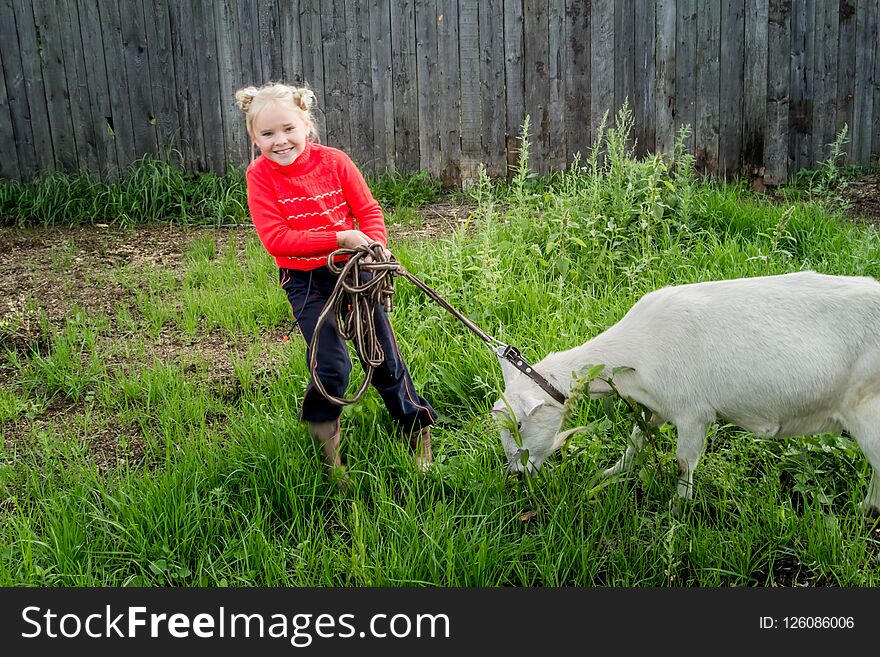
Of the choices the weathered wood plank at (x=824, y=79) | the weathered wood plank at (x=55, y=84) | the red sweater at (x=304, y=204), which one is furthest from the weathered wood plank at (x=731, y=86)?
the weathered wood plank at (x=55, y=84)

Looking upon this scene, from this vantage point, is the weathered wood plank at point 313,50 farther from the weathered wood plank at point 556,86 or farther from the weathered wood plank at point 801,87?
the weathered wood plank at point 801,87

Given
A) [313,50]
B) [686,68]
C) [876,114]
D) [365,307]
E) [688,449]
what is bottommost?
[688,449]

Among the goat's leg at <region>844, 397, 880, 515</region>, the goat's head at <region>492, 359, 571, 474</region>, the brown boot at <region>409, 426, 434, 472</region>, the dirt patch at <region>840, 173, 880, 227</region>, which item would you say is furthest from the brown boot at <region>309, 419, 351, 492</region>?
the dirt patch at <region>840, 173, 880, 227</region>

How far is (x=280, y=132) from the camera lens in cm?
333

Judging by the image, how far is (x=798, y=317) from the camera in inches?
115

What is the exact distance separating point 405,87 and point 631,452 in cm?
584

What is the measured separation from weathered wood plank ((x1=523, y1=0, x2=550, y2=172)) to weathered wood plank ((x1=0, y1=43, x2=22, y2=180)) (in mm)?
5200

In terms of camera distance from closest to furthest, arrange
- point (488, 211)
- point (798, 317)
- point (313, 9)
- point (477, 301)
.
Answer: point (798, 317), point (477, 301), point (488, 211), point (313, 9)

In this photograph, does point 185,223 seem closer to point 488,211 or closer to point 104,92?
point 104,92

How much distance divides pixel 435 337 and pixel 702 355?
1.91m

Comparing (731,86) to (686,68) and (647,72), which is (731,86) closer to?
(686,68)

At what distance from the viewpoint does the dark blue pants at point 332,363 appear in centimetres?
341

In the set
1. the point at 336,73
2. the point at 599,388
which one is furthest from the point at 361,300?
the point at 336,73

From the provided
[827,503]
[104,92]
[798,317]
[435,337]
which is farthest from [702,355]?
[104,92]
